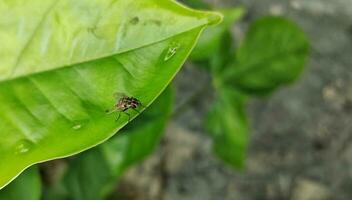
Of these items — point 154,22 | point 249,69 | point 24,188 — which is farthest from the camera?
point 249,69

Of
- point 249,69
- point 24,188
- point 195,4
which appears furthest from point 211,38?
point 24,188

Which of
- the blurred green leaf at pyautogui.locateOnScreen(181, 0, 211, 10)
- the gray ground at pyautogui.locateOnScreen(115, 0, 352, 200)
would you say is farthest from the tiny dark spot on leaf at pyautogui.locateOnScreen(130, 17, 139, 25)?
the gray ground at pyautogui.locateOnScreen(115, 0, 352, 200)

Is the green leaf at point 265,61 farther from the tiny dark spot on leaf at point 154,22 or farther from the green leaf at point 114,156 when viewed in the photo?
the tiny dark spot on leaf at point 154,22

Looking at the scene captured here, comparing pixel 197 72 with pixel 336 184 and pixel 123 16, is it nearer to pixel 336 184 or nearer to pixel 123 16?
pixel 336 184

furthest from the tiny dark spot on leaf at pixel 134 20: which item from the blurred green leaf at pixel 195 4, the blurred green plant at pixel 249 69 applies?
the blurred green plant at pixel 249 69

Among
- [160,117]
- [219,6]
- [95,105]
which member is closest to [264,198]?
[219,6]

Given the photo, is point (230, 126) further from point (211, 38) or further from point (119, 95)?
point (119, 95)
